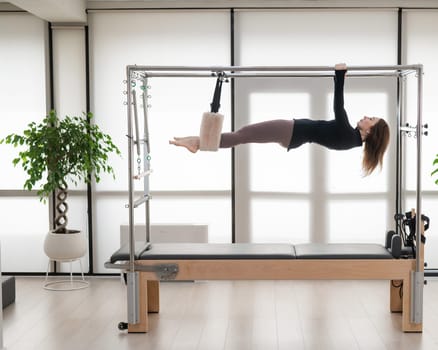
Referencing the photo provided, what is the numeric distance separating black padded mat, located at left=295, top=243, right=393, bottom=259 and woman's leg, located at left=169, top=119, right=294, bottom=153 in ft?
3.00

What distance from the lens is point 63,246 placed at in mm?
6207

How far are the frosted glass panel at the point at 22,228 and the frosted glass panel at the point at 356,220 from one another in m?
2.63

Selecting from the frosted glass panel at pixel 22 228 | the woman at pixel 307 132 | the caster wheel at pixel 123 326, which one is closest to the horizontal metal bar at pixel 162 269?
the caster wheel at pixel 123 326

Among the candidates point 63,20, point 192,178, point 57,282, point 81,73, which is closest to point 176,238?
point 192,178

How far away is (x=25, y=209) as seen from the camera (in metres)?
6.89

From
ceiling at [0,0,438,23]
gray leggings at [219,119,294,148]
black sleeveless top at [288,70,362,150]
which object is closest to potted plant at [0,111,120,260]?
ceiling at [0,0,438,23]

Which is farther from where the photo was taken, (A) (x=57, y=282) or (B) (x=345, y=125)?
(A) (x=57, y=282)

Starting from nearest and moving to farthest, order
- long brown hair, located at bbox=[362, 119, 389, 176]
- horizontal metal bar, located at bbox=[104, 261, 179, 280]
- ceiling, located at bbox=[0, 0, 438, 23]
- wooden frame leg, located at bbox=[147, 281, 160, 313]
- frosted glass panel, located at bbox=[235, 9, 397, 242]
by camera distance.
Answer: long brown hair, located at bbox=[362, 119, 389, 176] < horizontal metal bar, located at bbox=[104, 261, 179, 280] < wooden frame leg, located at bbox=[147, 281, 160, 313] < ceiling, located at bbox=[0, 0, 438, 23] < frosted glass panel, located at bbox=[235, 9, 397, 242]

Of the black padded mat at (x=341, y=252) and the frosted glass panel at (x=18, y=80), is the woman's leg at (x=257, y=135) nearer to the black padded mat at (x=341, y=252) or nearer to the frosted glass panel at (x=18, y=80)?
the black padded mat at (x=341, y=252)

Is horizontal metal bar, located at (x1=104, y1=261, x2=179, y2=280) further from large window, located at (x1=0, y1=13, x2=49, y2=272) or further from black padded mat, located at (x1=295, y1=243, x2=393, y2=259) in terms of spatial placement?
large window, located at (x1=0, y1=13, x2=49, y2=272)

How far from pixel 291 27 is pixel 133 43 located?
143cm

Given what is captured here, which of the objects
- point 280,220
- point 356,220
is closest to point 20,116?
point 280,220

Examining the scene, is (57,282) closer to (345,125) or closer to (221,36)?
(221,36)

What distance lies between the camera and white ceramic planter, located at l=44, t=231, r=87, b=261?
6.21 meters
